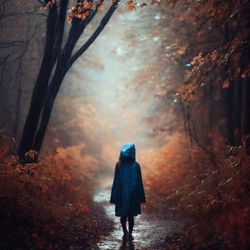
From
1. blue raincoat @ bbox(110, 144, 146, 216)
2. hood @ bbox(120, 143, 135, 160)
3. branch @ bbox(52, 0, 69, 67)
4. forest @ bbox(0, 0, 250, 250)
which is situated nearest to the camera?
forest @ bbox(0, 0, 250, 250)

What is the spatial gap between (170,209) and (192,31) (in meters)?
7.50

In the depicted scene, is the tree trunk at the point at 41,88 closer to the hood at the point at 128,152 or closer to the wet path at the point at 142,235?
the hood at the point at 128,152

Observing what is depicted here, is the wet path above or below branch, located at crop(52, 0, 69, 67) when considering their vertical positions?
below

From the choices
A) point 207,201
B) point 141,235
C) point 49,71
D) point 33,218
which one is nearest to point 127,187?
point 141,235

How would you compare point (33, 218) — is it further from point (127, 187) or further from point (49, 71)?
point (49, 71)

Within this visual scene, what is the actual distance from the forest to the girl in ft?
2.32

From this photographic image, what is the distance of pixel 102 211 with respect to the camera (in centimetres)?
1309

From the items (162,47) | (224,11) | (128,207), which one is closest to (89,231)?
(128,207)

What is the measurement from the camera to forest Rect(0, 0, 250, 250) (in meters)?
7.94

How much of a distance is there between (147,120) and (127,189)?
1255cm

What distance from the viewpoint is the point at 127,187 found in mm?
8852

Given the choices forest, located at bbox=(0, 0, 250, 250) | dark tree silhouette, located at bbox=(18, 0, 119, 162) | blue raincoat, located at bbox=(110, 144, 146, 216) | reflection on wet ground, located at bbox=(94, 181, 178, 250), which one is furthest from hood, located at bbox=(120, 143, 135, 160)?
dark tree silhouette, located at bbox=(18, 0, 119, 162)

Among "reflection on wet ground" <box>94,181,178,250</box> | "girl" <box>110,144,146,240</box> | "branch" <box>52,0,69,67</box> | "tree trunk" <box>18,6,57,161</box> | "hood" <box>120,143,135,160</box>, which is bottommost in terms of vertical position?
"reflection on wet ground" <box>94,181,178,250</box>

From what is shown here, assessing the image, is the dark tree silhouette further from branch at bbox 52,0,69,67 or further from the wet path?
the wet path
